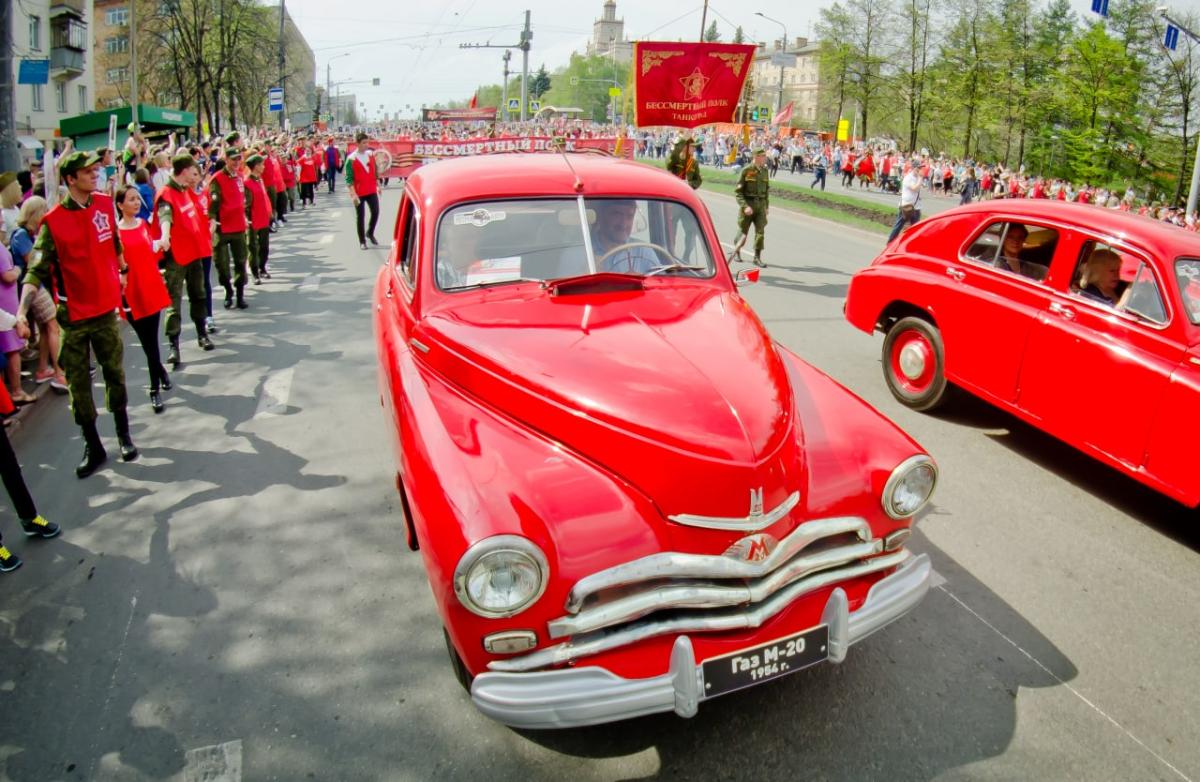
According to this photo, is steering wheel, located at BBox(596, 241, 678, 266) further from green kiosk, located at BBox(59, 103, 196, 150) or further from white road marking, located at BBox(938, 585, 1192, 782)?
green kiosk, located at BBox(59, 103, 196, 150)

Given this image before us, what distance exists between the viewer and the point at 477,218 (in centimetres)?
432

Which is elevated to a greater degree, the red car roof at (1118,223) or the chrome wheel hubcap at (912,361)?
the red car roof at (1118,223)

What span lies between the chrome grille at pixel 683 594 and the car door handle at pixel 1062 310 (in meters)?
3.43

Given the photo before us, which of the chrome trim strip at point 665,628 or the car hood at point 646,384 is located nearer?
the chrome trim strip at point 665,628

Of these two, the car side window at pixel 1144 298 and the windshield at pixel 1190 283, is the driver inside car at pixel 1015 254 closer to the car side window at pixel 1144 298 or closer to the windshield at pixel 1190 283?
the car side window at pixel 1144 298

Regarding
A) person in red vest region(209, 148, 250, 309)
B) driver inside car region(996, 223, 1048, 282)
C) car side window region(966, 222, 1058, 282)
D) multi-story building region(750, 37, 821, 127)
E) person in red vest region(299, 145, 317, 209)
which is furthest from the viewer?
multi-story building region(750, 37, 821, 127)

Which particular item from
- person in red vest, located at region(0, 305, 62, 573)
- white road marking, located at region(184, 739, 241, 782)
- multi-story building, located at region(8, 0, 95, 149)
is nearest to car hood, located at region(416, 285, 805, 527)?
white road marking, located at region(184, 739, 241, 782)

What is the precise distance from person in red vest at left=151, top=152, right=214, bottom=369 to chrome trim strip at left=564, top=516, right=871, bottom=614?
6360 millimetres

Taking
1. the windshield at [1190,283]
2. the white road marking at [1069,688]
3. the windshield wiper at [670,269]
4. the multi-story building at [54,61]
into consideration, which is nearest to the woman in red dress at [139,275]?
the windshield wiper at [670,269]

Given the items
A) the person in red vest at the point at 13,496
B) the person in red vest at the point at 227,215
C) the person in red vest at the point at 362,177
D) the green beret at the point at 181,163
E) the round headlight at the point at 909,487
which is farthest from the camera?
the person in red vest at the point at 362,177

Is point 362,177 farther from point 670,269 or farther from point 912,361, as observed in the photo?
point 670,269

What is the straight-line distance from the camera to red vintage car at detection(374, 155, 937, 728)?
273 centimetres

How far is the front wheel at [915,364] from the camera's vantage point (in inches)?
261

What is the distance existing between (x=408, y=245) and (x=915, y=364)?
14.3 feet
